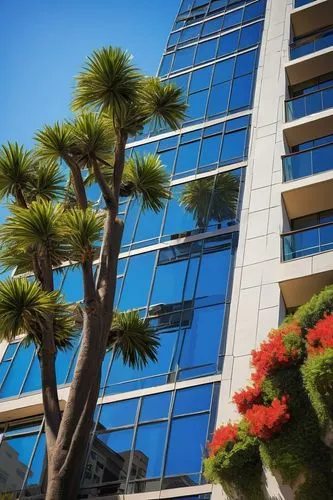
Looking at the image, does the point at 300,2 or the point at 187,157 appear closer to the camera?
the point at 187,157

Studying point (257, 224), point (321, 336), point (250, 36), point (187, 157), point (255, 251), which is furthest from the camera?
point (250, 36)

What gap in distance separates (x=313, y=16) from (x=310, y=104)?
17.7 feet

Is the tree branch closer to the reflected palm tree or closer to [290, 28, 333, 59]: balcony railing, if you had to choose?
the reflected palm tree

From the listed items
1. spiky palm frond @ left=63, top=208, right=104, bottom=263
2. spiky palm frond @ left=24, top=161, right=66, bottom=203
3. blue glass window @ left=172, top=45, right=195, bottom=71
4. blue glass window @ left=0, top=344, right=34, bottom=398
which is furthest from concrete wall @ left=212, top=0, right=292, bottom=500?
blue glass window @ left=0, top=344, right=34, bottom=398

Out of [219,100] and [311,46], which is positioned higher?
[311,46]

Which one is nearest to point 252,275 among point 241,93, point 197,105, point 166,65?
point 241,93

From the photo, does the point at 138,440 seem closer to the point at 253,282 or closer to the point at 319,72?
the point at 253,282

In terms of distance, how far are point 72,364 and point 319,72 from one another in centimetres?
1148

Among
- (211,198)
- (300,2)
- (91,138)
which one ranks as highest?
(300,2)

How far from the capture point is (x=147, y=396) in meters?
13.8

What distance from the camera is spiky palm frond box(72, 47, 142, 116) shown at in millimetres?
13492

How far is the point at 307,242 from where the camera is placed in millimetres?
14188

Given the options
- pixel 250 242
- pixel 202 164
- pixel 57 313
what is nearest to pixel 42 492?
pixel 57 313

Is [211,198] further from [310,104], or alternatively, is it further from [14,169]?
[14,169]
